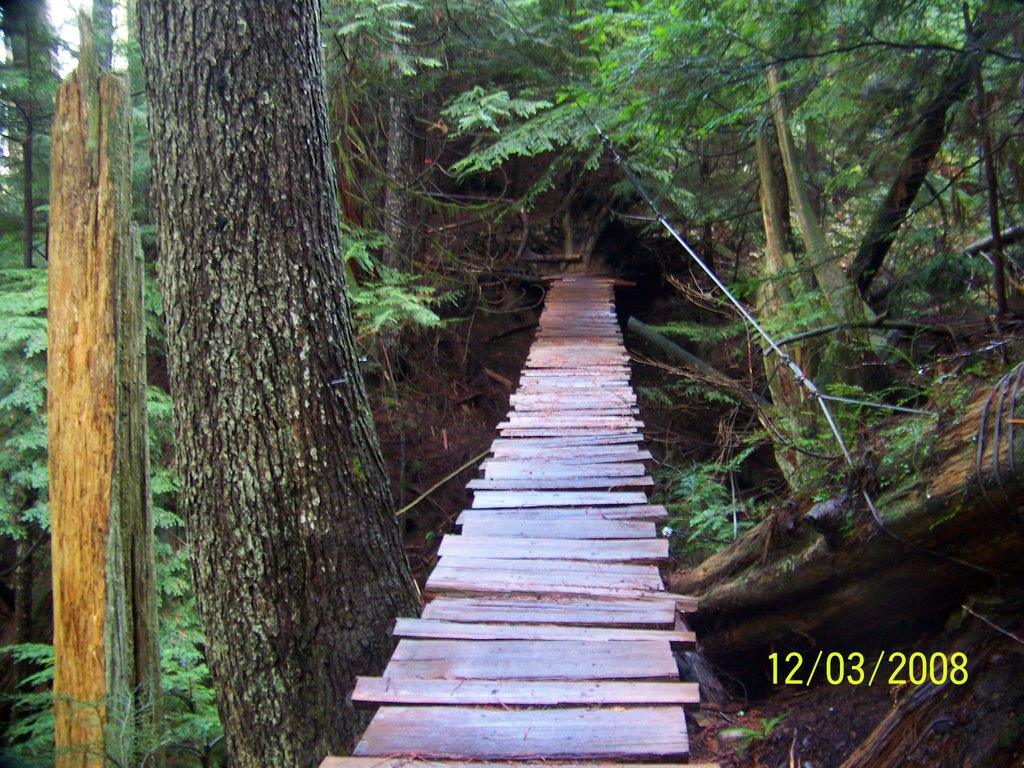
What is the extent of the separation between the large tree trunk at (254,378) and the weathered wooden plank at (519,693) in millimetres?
418

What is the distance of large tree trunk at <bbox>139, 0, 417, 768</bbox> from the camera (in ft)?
7.59

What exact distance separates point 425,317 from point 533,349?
140cm

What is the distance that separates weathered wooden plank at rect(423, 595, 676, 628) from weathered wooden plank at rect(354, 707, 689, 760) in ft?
1.68

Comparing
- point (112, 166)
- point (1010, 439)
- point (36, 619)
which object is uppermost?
point (112, 166)

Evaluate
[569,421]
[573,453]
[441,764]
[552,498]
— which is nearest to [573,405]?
[569,421]

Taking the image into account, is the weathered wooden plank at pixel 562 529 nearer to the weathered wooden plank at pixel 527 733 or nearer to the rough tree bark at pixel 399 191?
the weathered wooden plank at pixel 527 733

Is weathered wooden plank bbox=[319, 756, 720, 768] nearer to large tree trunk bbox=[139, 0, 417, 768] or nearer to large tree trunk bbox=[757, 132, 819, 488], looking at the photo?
large tree trunk bbox=[139, 0, 417, 768]

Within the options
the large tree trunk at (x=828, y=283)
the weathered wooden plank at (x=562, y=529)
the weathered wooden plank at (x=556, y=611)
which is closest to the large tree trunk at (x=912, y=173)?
the large tree trunk at (x=828, y=283)

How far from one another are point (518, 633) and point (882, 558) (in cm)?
133

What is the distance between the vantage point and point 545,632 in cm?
239

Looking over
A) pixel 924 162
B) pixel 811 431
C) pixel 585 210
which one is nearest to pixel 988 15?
pixel 924 162

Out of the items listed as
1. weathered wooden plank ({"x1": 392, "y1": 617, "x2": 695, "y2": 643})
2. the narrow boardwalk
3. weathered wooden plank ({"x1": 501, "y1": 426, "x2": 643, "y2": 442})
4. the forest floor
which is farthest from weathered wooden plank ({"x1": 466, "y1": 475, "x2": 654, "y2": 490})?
weathered wooden plank ({"x1": 392, "y1": 617, "x2": 695, "y2": 643})

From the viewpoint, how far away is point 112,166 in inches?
97.3

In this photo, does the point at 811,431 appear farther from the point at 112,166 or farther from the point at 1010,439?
the point at 112,166
